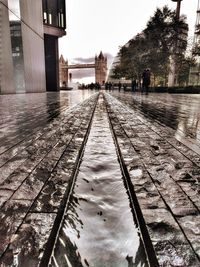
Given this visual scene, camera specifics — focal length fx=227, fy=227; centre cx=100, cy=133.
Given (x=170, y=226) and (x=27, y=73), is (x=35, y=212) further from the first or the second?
(x=27, y=73)

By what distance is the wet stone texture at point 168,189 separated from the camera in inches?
42.1

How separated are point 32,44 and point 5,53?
6829mm

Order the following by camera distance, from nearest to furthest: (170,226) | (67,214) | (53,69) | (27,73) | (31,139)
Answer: (170,226)
(67,214)
(31,139)
(27,73)
(53,69)

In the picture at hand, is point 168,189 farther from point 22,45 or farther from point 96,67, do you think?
point 96,67

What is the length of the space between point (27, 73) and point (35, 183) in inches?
826

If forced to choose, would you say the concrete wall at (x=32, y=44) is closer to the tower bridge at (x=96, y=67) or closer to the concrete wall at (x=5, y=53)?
the concrete wall at (x=5, y=53)

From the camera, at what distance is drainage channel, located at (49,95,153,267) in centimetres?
99

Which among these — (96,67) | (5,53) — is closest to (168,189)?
(5,53)

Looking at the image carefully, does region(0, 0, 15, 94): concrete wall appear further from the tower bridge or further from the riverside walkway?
the tower bridge

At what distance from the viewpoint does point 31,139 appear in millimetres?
3326

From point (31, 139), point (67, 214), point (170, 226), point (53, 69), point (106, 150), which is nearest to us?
point (170, 226)

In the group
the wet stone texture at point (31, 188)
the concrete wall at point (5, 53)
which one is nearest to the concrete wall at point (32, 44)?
the concrete wall at point (5, 53)

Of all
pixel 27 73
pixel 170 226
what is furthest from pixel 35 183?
pixel 27 73

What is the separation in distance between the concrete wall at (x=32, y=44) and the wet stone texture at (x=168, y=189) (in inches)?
782
